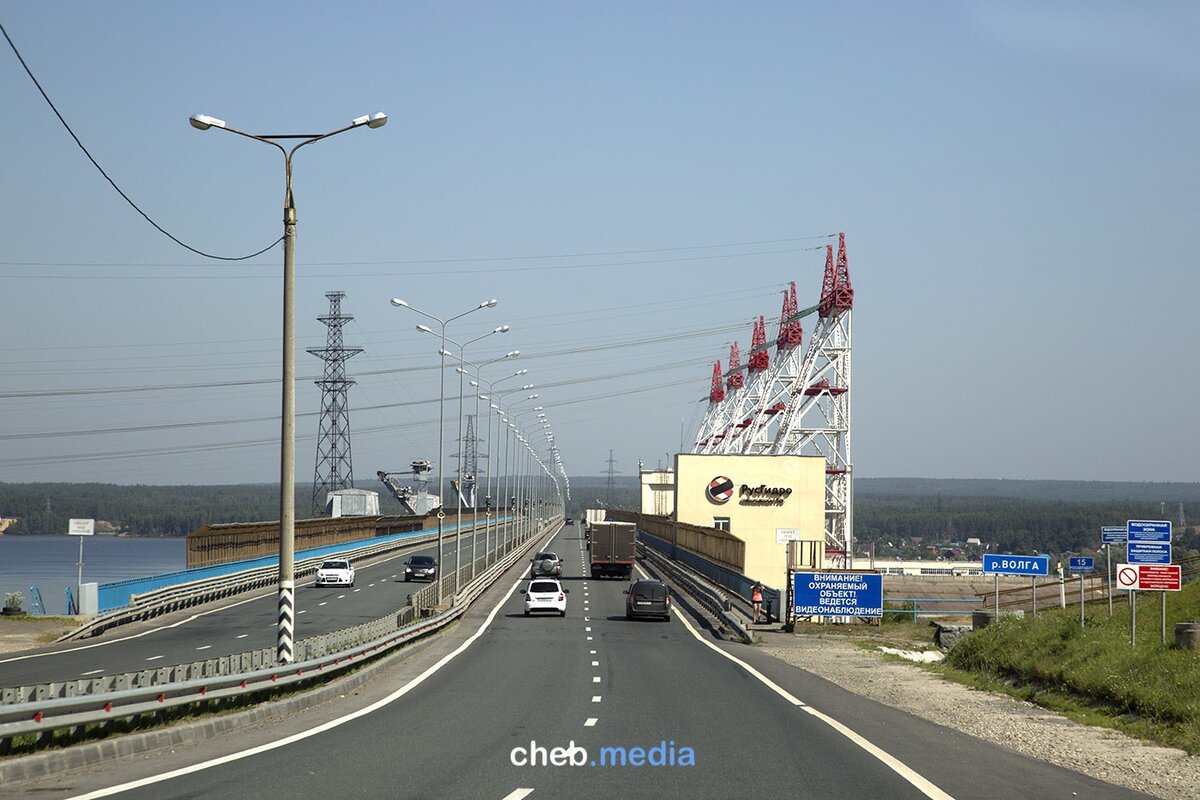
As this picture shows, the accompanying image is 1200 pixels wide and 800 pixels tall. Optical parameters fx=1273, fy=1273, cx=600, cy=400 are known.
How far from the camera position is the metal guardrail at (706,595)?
42.0 m

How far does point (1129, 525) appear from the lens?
25844 millimetres

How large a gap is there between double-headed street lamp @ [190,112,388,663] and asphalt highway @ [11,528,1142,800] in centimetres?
197

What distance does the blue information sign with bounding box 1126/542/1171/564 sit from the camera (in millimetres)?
25542

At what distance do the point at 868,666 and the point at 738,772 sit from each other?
67.0 ft

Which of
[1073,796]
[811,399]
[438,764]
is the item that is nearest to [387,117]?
[438,764]

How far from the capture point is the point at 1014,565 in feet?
127

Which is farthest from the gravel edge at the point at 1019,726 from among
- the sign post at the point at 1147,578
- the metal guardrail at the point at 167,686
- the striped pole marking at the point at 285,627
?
the striped pole marking at the point at 285,627

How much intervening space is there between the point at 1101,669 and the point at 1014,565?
15.5 m

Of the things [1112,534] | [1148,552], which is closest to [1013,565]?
[1112,534]

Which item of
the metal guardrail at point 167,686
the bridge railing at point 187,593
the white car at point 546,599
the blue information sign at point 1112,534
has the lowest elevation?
the bridge railing at point 187,593

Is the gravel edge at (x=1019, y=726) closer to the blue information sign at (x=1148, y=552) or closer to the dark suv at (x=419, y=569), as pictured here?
the blue information sign at (x=1148, y=552)

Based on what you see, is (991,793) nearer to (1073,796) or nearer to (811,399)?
(1073,796)

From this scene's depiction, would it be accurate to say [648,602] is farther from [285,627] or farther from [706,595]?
[285,627]

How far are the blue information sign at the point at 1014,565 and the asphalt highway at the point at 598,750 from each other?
11.1 meters
